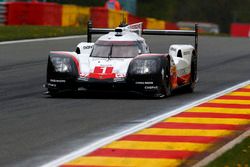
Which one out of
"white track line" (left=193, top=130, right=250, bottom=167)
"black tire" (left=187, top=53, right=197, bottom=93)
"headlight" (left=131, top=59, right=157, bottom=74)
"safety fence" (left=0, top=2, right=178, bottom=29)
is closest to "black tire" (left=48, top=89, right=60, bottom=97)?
"headlight" (left=131, top=59, right=157, bottom=74)

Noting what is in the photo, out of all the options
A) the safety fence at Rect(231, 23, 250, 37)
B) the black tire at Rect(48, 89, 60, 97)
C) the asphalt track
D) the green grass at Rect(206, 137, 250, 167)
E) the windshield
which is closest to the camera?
the green grass at Rect(206, 137, 250, 167)

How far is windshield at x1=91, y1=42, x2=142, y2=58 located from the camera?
54.0ft

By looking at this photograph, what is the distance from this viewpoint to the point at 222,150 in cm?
995

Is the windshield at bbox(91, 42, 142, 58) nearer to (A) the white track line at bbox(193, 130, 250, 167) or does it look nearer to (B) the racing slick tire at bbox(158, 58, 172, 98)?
(B) the racing slick tire at bbox(158, 58, 172, 98)

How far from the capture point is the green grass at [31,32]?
31931mm

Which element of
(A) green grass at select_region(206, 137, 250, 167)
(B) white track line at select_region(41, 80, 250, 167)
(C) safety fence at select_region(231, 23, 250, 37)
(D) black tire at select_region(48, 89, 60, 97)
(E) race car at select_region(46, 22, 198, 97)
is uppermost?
(E) race car at select_region(46, 22, 198, 97)

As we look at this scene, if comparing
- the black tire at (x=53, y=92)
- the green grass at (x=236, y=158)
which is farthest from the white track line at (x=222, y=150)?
the black tire at (x=53, y=92)

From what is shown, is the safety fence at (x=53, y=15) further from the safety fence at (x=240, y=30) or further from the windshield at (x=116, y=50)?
the windshield at (x=116, y=50)

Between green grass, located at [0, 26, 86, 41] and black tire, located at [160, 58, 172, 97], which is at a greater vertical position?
black tire, located at [160, 58, 172, 97]

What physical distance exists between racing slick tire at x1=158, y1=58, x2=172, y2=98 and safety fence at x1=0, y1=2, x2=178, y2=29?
19411 mm

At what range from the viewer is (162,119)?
12867mm

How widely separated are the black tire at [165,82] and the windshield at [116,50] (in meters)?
0.69

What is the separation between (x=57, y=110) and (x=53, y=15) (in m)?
26.9

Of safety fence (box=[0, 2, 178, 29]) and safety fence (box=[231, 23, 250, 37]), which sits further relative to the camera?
safety fence (box=[231, 23, 250, 37])
